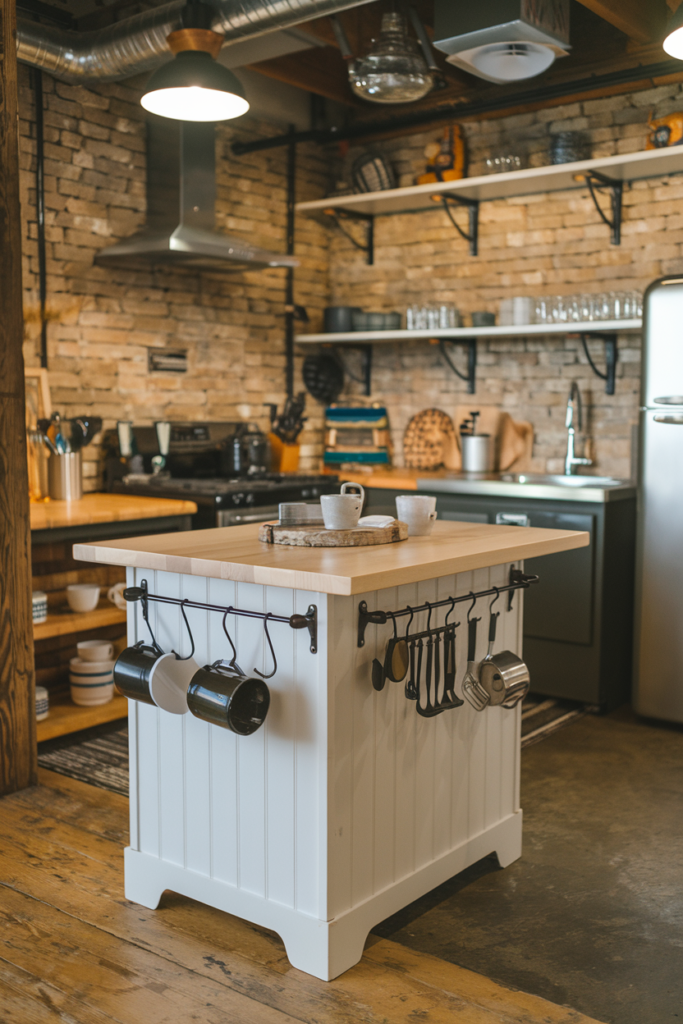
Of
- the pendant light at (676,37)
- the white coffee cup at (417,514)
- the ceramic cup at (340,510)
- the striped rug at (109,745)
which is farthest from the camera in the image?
the striped rug at (109,745)

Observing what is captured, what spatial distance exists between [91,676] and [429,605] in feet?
6.72

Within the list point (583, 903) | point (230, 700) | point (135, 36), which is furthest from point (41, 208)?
point (583, 903)

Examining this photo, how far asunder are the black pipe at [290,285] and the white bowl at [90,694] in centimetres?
224

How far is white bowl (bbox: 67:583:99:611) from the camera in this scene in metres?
3.84

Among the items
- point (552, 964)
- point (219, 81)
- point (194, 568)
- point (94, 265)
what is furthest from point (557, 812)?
point (94, 265)

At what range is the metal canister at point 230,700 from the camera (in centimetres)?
197

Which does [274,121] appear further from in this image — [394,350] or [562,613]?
[562,613]

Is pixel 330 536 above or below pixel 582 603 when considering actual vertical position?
above

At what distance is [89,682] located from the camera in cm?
379

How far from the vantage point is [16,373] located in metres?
3.06

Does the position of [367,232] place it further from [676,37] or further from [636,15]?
[676,37]

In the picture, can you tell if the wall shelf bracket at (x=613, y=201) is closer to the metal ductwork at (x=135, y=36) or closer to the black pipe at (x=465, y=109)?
the black pipe at (x=465, y=109)

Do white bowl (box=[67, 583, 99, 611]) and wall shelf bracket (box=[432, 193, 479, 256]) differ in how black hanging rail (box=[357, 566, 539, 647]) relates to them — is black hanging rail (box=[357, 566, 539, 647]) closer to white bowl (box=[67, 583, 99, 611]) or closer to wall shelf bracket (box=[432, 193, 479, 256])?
white bowl (box=[67, 583, 99, 611])

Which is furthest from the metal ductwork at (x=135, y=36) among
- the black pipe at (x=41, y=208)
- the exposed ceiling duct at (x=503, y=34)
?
the exposed ceiling duct at (x=503, y=34)
